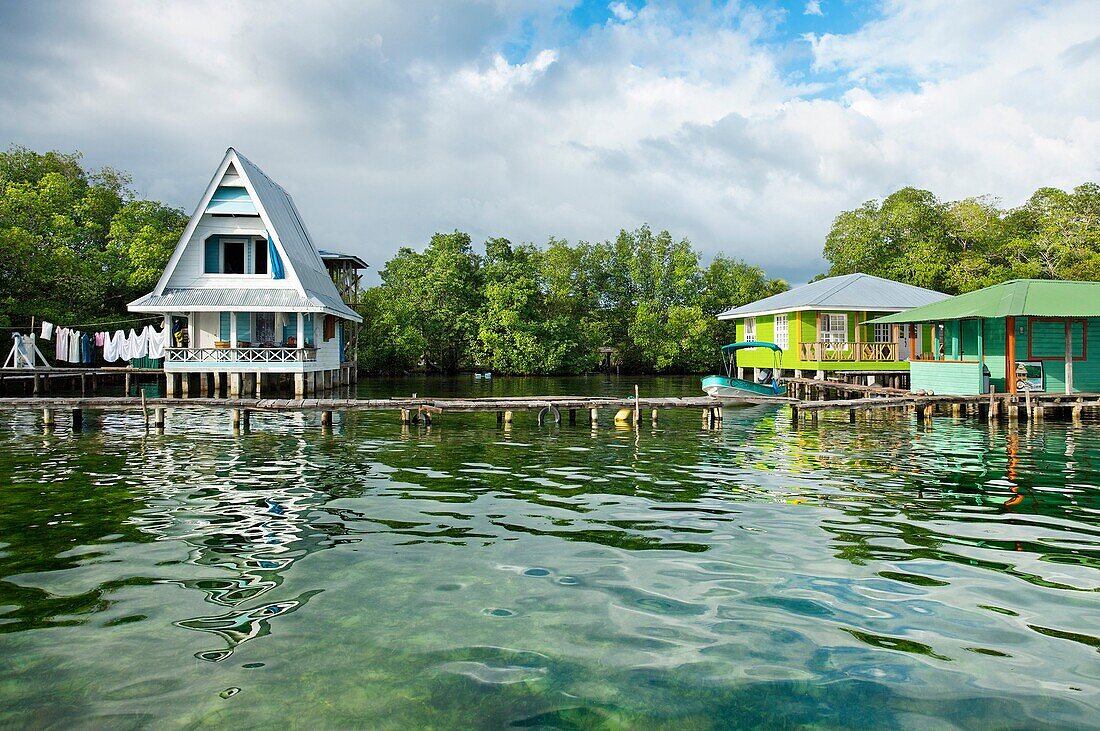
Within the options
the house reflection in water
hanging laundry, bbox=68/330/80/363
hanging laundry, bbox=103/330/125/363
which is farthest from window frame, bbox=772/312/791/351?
hanging laundry, bbox=68/330/80/363

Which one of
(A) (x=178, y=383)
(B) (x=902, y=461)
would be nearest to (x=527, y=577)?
(B) (x=902, y=461)

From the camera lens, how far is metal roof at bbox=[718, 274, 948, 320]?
1278 inches

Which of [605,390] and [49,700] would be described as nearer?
[49,700]

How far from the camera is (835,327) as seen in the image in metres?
33.4

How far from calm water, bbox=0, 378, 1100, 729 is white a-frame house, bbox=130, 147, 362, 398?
15.4m

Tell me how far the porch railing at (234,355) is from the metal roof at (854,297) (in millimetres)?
22831

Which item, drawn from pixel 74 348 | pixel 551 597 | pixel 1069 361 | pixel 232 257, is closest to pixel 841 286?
pixel 1069 361

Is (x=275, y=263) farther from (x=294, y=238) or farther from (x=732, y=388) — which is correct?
(x=732, y=388)

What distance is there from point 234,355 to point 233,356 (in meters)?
0.07

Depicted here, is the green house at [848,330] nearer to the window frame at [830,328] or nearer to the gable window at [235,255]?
the window frame at [830,328]

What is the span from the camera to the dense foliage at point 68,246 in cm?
3366

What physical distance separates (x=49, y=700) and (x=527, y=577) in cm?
397

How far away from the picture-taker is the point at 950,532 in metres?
8.63

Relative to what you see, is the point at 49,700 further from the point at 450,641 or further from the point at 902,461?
the point at 902,461
